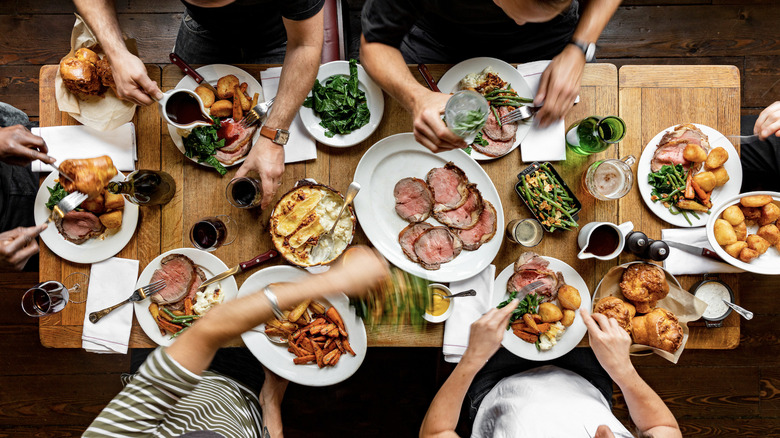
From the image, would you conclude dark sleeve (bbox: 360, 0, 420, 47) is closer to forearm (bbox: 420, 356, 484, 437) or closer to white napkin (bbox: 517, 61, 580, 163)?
white napkin (bbox: 517, 61, 580, 163)

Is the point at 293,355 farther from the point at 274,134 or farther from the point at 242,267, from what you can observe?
the point at 274,134

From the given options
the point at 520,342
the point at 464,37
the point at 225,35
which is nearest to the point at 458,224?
the point at 520,342

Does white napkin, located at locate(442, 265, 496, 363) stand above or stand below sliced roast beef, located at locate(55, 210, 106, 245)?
below

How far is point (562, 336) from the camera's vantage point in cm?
Result: 200

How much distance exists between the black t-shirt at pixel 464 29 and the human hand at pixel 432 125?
368 mm

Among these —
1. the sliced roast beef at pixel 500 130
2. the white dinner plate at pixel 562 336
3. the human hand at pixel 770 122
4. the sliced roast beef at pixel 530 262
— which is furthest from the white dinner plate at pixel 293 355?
the human hand at pixel 770 122

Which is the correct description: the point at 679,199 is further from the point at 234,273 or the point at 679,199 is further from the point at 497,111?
the point at 234,273

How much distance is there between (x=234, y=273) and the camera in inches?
77.0

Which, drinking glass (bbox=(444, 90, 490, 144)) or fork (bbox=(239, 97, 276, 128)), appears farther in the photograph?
fork (bbox=(239, 97, 276, 128))

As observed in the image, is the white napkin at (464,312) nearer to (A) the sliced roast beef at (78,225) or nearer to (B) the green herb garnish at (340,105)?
(B) the green herb garnish at (340,105)

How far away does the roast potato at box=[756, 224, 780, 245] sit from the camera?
76.0 inches

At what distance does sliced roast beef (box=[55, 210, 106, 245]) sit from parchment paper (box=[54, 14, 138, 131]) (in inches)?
15.3

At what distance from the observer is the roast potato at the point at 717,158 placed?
6.44 feet

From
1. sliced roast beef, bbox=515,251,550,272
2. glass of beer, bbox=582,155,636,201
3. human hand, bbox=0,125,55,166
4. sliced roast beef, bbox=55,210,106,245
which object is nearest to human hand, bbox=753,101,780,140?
glass of beer, bbox=582,155,636,201
